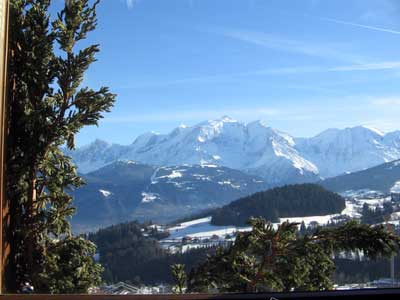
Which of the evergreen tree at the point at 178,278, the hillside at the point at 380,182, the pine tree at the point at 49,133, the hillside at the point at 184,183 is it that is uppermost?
the hillside at the point at 184,183

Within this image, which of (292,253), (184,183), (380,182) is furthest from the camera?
(184,183)

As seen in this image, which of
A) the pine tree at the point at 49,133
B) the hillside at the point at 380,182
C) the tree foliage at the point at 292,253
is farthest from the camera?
the hillside at the point at 380,182

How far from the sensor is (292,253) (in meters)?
3.25

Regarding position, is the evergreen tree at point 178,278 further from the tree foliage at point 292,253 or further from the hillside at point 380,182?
the hillside at point 380,182

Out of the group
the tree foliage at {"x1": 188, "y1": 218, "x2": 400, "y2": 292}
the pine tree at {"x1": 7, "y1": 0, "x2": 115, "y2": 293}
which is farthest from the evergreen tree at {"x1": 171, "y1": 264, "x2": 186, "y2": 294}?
the pine tree at {"x1": 7, "y1": 0, "x2": 115, "y2": 293}

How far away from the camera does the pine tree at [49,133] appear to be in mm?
2445

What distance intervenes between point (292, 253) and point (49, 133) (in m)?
1.63

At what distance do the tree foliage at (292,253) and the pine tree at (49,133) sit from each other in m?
0.95

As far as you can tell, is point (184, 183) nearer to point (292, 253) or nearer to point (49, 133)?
point (292, 253)

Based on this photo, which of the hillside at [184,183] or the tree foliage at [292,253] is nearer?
the tree foliage at [292,253]

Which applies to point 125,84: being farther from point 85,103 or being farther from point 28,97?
point 28,97

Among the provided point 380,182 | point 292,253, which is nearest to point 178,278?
point 292,253

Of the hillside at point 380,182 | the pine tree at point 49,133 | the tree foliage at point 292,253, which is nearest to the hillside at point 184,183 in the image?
the hillside at point 380,182

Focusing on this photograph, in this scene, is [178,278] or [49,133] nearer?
[49,133]
